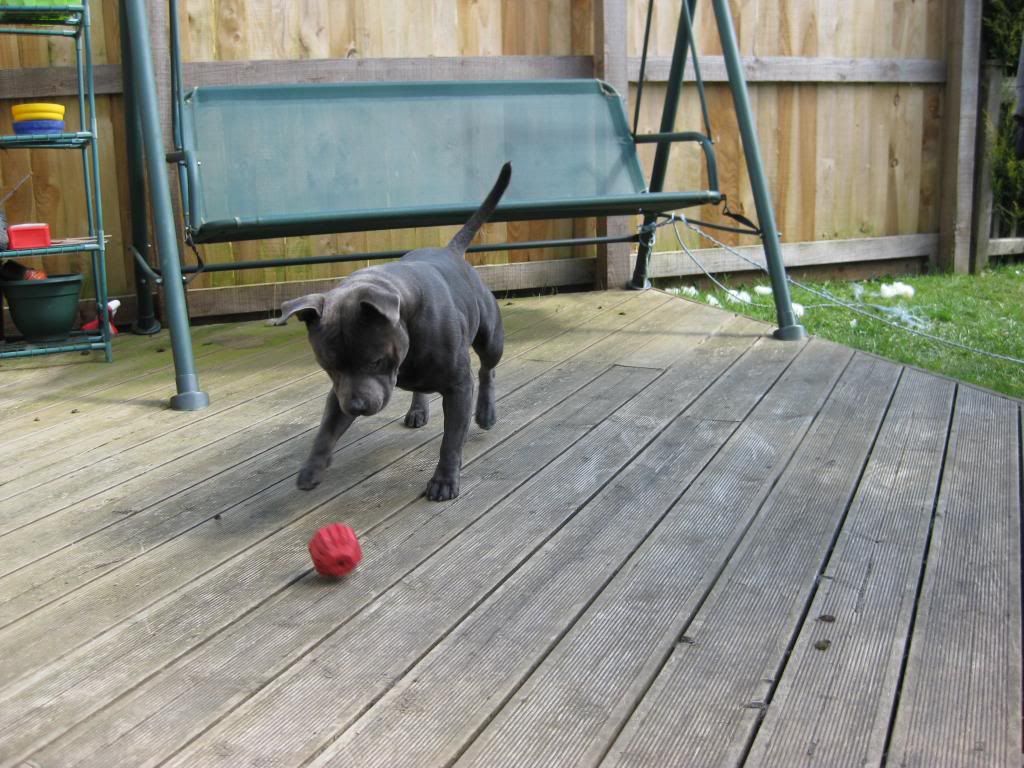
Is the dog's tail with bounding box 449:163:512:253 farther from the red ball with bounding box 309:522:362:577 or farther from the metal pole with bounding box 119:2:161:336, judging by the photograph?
the metal pole with bounding box 119:2:161:336

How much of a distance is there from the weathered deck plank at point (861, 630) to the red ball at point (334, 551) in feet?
2.68

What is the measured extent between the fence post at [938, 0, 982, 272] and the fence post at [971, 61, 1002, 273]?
0.05 meters

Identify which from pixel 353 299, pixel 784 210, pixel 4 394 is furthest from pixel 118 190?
pixel 784 210

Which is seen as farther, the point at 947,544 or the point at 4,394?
the point at 4,394

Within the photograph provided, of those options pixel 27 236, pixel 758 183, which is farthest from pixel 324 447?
pixel 758 183

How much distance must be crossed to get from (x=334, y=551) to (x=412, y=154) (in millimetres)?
2827

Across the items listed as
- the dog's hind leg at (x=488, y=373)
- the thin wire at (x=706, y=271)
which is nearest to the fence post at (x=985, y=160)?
the thin wire at (x=706, y=271)

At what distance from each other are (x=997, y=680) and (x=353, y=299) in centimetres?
136

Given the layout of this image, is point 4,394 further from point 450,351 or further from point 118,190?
point 450,351

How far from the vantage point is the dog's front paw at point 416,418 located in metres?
2.97

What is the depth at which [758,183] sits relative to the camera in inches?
159

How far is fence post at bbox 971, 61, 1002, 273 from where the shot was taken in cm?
597

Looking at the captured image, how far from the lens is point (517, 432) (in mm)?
2902

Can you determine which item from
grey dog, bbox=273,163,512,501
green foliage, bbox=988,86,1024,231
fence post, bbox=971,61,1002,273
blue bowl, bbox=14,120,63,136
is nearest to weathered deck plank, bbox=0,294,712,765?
grey dog, bbox=273,163,512,501
